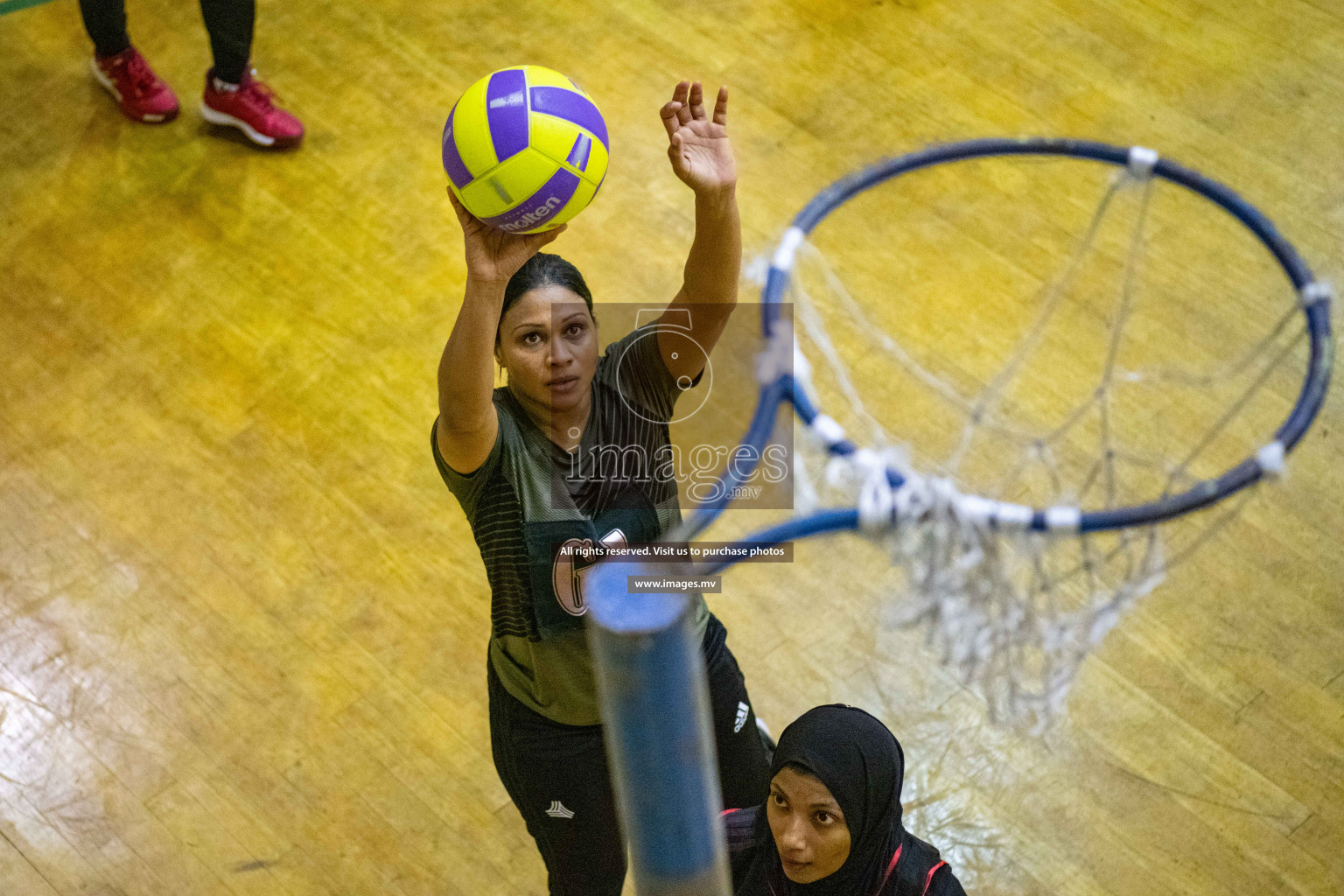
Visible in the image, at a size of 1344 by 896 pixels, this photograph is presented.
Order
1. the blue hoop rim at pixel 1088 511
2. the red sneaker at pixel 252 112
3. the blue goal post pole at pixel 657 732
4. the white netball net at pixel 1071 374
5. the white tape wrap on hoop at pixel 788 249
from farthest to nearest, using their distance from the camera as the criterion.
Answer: the red sneaker at pixel 252 112 < the white netball net at pixel 1071 374 < the white tape wrap on hoop at pixel 788 249 < the blue hoop rim at pixel 1088 511 < the blue goal post pole at pixel 657 732

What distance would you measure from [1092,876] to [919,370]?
4.17ft

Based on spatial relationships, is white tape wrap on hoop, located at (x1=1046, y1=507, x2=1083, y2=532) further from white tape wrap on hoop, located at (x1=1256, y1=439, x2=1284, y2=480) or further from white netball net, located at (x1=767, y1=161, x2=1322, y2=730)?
white netball net, located at (x1=767, y1=161, x2=1322, y2=730)

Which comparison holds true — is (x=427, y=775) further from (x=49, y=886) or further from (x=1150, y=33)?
(x=1150, y=33)

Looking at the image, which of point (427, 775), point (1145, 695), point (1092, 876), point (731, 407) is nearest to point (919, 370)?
point (731, 407)

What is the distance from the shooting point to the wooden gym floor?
264 centimetres

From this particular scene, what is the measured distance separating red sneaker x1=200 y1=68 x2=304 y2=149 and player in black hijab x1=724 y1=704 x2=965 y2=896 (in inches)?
102

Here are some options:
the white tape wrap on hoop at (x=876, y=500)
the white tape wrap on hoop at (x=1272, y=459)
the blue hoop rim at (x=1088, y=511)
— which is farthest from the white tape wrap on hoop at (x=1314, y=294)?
the white tape wrap on hoop at (x=876, y=500)

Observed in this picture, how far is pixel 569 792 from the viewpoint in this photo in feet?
6.80

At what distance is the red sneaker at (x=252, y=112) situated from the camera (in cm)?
384

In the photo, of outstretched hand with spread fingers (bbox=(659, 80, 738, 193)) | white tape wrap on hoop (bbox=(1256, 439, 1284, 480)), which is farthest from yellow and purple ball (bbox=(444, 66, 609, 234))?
white tape wrap on hoop (bbox=(1256, 439, 1284, 480))

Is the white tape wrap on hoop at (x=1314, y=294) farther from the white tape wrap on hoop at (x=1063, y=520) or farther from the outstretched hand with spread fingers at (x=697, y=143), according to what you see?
the outstretched hand with spread fingers at (x=697, y=143)

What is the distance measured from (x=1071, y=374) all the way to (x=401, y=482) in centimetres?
167

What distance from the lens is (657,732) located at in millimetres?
1394

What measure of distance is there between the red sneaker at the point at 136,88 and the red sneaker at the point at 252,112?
0.15 meters
